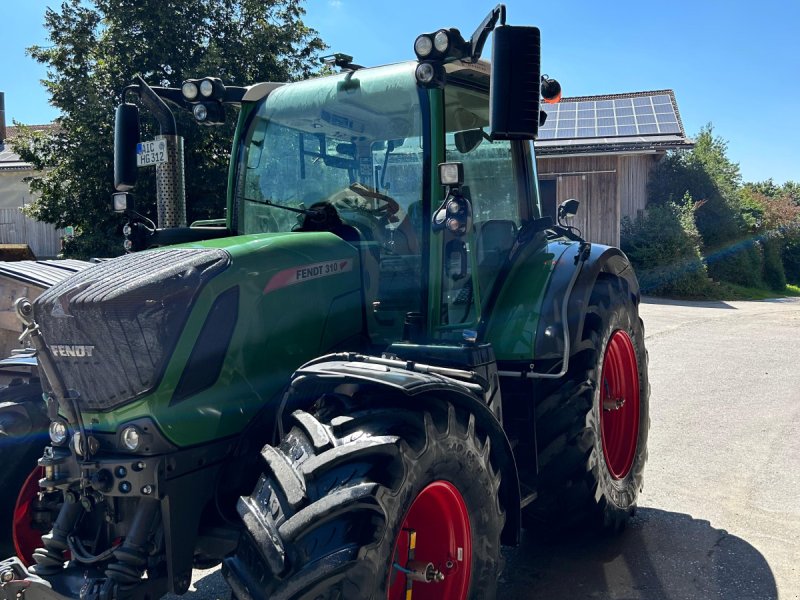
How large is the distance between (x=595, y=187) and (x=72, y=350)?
714 inches

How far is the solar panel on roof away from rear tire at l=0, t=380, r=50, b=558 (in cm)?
1705

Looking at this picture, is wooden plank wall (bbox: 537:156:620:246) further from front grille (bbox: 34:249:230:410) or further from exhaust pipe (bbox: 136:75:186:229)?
front grille (bbox: 34:249:230:410)

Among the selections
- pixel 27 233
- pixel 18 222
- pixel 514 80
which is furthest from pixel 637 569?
pixel 18 222

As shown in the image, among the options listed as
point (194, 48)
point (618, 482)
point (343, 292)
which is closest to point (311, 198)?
point (343, 292)

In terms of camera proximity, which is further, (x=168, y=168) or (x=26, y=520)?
(x=168, y=168)

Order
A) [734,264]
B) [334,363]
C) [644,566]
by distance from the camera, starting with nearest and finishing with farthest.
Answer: [334,363] < [644,566] < [734,264]

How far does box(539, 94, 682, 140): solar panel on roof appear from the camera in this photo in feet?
64.1

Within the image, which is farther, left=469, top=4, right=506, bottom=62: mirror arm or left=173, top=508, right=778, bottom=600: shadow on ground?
left=173, top=508, right=778, bottom=600: shadow on ground

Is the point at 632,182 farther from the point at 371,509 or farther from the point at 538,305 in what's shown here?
the point at 371,509

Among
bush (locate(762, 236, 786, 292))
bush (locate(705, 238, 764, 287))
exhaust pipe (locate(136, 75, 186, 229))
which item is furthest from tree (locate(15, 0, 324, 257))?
bush (locate(762, 236, 786, 292))

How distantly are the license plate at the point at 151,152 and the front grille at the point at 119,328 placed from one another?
1.48m

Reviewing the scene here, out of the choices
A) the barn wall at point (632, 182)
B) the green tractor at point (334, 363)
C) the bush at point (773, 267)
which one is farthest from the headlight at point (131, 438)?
the bush at point (773, 267)

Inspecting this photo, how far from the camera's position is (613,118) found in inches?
803

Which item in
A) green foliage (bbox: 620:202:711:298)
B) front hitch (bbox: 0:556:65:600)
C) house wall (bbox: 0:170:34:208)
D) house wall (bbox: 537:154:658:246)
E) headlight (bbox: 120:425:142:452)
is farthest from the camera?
house wall (bbox: 0:170:34:208)
